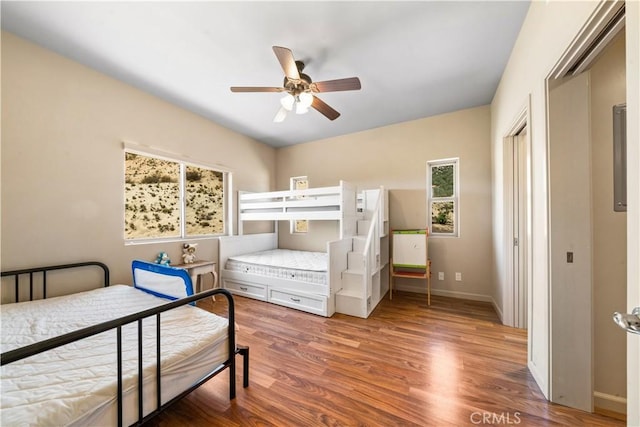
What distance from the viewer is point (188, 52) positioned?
211cm

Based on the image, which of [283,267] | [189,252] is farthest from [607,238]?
[189,252]

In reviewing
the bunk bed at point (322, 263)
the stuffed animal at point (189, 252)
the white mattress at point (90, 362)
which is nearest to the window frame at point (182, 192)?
the stuffed animal at point (189, 252)

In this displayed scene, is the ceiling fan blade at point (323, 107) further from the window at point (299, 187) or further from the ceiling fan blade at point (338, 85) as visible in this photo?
the window at point (299, 187)

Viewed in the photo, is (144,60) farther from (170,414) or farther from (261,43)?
(170,414)

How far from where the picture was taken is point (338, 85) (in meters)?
2.04

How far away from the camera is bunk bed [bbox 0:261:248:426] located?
2.86 feet

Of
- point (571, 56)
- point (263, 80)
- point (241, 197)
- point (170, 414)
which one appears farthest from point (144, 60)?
point (571, 56)

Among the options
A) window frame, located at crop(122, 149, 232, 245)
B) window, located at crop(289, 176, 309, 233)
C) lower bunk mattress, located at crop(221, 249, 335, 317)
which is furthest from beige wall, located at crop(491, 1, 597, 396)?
window frame, located at crop(122, 149, 232, 245)

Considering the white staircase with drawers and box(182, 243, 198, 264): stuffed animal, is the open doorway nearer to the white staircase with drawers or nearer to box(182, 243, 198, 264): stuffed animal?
the white staircase with drawers

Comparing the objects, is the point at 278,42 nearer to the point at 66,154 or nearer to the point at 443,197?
the point at 66,154

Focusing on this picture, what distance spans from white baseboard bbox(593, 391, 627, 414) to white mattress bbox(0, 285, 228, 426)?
2.29 m

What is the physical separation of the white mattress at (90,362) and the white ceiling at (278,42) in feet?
7.20

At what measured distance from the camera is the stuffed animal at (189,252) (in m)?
3.11

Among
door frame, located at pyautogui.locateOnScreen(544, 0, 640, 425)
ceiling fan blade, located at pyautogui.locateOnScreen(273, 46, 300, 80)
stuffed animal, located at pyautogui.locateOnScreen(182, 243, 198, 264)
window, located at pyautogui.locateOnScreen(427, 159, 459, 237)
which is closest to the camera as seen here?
door frame, located at pyautogui.locateOnScreen(544, 0, 640, 425)
